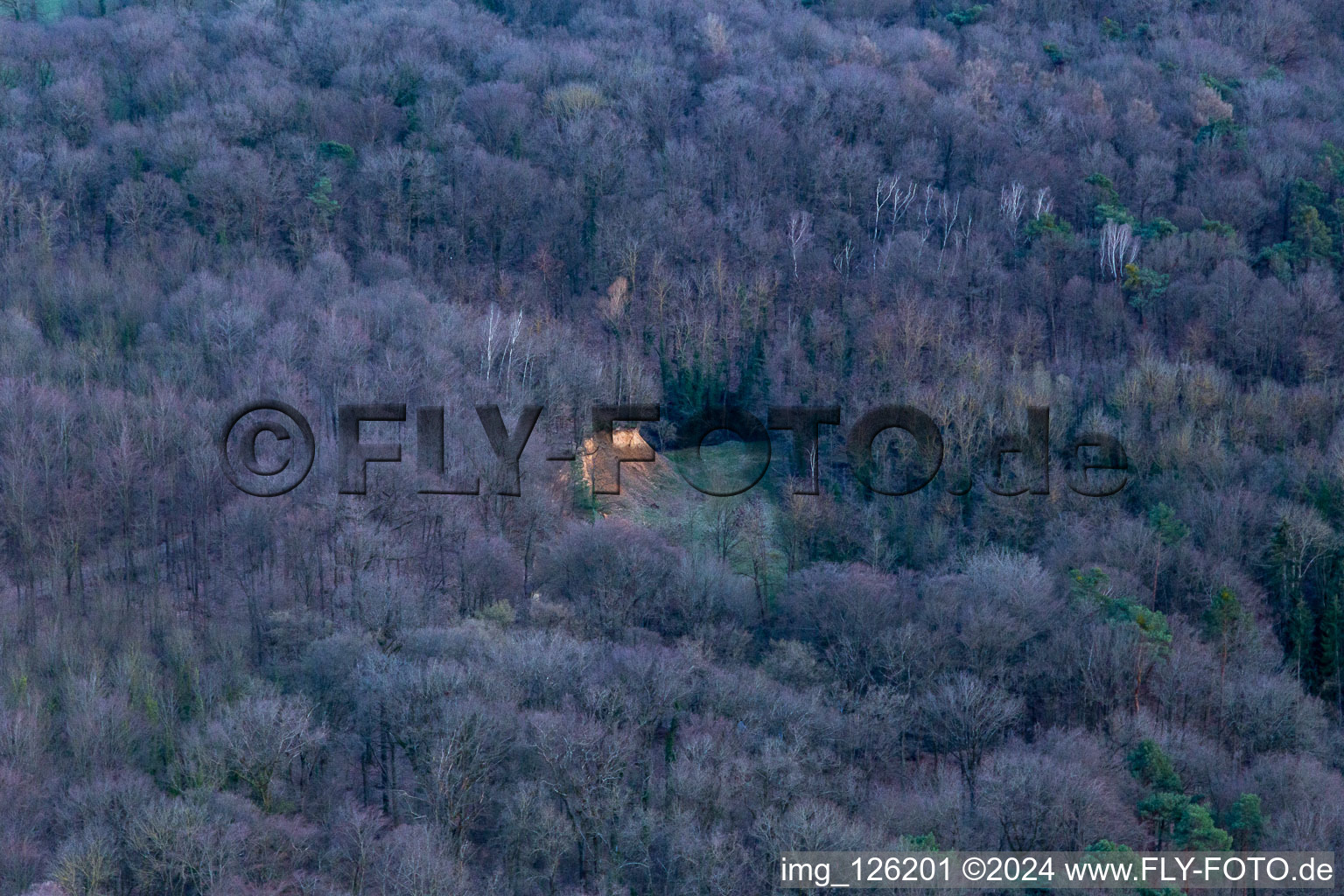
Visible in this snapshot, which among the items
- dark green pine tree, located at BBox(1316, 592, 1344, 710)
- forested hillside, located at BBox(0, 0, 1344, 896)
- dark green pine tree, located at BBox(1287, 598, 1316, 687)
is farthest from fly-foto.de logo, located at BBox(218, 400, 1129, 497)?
dark green pine tree, located at BBox(1316, 592, 1344, 710)

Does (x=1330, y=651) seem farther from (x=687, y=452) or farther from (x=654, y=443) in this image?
(x=654, y=443)

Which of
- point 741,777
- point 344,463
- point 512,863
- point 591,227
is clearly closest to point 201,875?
point 512,863

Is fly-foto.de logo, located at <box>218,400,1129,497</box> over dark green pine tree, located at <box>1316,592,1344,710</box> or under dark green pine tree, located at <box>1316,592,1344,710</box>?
over

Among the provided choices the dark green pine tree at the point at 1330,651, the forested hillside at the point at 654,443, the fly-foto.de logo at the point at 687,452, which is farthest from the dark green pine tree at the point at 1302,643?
the fly-foto.de logo at the point at 687,452

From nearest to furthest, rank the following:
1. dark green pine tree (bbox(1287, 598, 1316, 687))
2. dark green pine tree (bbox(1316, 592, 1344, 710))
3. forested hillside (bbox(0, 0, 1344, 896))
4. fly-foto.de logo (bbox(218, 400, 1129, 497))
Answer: forested hillside (bbox(0, 0, 1344, 896))
dark green pine tree (bbox(1316, 592, 1344, 710))
dark green pine tree (bbox(1287, 598, 1316, 687))
fly-foto.de logo (bbox(218, 400, 1129, 497))

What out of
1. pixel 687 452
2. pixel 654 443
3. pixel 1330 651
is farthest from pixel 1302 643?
pixel 654 443

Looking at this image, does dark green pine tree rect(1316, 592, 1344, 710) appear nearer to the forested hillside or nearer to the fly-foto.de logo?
the forested hillside
